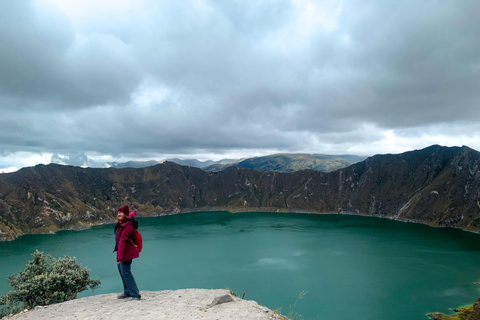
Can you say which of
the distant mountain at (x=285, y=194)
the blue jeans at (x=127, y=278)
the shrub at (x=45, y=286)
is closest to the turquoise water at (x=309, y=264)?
the distant mountain at (x=285, y=194)

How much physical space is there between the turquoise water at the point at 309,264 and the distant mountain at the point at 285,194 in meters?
14.0

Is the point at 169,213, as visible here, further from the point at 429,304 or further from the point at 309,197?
the point at 429,304

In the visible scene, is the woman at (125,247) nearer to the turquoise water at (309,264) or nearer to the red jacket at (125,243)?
the red jacket at (125,243)

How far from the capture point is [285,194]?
185625mm

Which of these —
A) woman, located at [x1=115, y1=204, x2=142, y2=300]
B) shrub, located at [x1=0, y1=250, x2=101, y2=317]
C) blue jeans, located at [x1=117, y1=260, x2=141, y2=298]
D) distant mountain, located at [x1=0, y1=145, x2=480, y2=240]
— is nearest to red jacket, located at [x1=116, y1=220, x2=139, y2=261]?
woman, located at [x1=115, y1=204, x2=142, y2=300]

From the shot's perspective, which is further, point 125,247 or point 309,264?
point 309,264

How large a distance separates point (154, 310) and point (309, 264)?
207 feet

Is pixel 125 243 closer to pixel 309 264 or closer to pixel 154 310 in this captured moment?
pixel 154 310

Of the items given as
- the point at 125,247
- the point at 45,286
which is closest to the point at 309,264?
the point at 45,286

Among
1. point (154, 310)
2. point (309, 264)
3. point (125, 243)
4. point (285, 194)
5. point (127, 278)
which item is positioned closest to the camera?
point (154, 310)

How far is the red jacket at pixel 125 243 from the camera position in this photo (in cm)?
1023

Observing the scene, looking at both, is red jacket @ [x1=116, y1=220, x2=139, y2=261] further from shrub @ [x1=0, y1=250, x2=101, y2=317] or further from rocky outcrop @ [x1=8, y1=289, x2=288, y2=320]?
shrub @ [x1=0, y1=250, x2=101, y2=317]

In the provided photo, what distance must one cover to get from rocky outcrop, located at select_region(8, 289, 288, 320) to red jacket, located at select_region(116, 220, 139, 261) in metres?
1.93

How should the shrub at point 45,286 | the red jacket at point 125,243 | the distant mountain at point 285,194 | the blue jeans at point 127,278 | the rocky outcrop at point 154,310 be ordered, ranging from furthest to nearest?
the distant mountain at point 285,194 → the shrub at point 45,286 → the blue jeans at point 127,278 → the red jacket at point 125,243 → the rocky outcrop at point 154,310
